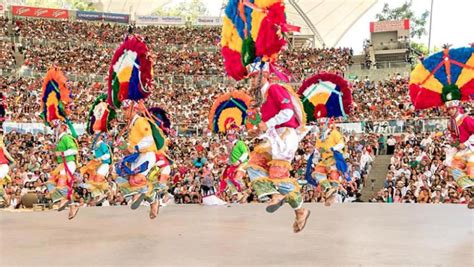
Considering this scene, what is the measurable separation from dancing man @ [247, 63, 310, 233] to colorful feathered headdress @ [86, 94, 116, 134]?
4.87m

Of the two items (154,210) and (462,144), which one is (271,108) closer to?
(154,210)

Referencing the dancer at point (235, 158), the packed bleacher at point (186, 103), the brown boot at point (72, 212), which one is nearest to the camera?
the brown boot at point (72, 212)

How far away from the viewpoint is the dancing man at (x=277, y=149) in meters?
6.84

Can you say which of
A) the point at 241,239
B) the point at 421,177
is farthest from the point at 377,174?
the point at 241,239

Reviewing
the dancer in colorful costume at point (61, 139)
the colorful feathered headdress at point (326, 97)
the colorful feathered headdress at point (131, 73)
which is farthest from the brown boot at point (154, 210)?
the colorful feathered headdress at point (326, 97)

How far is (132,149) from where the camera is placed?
30.0ft

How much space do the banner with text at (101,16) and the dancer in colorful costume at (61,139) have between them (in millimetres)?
27131

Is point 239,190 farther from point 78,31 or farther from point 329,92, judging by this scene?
point 78,31

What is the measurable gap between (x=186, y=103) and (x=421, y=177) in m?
13.7

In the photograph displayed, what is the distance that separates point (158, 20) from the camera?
38.9 meters

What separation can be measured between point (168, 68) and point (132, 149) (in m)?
23.3

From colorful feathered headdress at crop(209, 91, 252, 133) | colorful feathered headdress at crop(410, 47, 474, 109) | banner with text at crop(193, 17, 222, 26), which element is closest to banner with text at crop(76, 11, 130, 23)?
banner with text at crop(193, 17, 222, 26)

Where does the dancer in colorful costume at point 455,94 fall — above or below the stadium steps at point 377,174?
above

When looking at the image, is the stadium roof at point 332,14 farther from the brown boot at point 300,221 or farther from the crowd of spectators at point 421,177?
the brown boot at point 300,221
